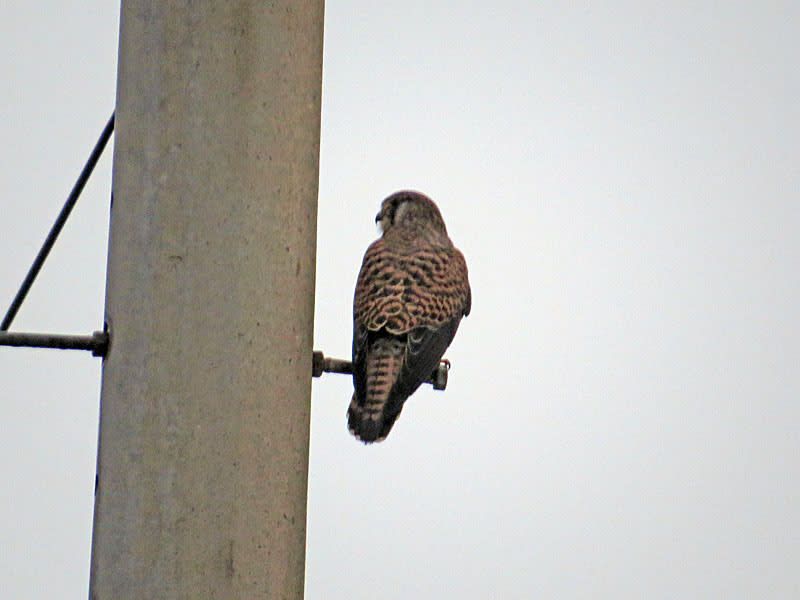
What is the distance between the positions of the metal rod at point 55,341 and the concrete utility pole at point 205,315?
0.03 meters

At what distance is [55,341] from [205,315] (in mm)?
290

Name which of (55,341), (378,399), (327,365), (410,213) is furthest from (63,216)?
(410,213)

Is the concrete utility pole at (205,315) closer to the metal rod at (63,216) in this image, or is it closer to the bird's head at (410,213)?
the metal rod at (63,216)

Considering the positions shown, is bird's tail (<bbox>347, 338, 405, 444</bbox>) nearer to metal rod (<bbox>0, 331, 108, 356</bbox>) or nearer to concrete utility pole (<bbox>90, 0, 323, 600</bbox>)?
concrete utility pole (<bbox>90, 0, 323, 600</bbox>)

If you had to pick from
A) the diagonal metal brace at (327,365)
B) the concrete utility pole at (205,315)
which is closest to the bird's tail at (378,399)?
the diagonal metal brace at (327,365)

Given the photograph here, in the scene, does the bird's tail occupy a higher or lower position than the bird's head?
lower

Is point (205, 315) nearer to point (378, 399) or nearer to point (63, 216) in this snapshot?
point (63, 216)

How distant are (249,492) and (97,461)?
28cm

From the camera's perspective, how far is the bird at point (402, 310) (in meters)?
3.46

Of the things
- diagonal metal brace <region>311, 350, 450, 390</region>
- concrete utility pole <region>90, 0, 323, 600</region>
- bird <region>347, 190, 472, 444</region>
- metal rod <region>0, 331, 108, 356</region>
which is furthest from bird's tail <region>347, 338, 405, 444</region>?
metal rod <region>0, 331, 108, 356</region>

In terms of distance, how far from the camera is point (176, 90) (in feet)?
6.84

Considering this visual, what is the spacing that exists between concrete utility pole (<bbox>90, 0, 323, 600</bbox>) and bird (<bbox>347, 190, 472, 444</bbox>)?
1118 mm

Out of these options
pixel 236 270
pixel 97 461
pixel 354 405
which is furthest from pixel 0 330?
pixel 354 405

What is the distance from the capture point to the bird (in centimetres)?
346
